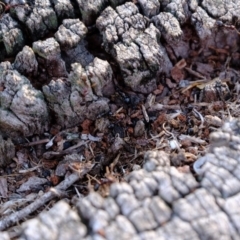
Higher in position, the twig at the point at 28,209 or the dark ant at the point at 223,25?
the dark ant at the point at 223,25

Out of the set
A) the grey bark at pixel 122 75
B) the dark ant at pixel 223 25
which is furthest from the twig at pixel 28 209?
the dark ant at pixel 223 25

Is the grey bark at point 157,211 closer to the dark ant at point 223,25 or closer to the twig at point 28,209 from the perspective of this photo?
the twig at point 28,209

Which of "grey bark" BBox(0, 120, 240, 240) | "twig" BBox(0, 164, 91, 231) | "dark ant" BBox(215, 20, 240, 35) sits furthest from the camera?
"dark ant" BBox(215, 20, 240, 35)

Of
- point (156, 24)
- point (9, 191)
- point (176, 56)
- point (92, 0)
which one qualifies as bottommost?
point (9, 191)

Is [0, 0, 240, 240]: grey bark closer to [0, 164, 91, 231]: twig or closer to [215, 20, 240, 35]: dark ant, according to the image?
[215, 20, 240, 35]: dark ant

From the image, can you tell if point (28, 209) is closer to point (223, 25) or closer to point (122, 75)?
point (122, 75)

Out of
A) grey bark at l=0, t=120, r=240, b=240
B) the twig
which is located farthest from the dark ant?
the twig

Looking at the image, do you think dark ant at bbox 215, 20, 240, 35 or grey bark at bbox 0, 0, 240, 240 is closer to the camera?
grey bark at bbox 0, 0, 240, 240

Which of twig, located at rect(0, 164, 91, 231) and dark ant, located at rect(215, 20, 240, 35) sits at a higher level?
dark ant, located at rect(215, 20, 240, 35)

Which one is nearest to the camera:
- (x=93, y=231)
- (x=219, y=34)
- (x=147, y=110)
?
(x=93, y=231)

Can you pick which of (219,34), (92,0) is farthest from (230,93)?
(92,0)

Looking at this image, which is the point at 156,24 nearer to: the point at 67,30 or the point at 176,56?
the point at 176,56
